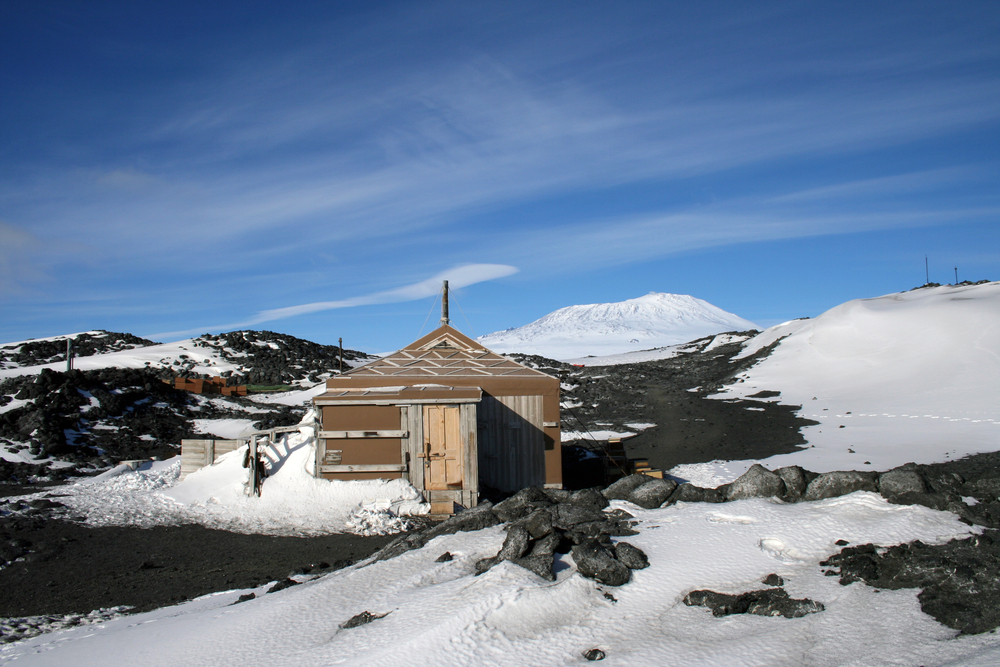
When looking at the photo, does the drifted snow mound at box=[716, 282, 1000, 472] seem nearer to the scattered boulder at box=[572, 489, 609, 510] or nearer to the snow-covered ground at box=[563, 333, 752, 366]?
the scattered boulder at box=[572, 489, 609, 510]

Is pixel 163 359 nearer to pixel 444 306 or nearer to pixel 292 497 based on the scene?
pixel 444 306

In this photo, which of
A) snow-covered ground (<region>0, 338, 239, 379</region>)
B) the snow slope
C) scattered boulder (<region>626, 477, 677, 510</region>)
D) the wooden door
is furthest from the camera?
snow-covered ground (<region>0, 338, 239, 379</region>)

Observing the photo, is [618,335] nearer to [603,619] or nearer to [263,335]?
[263,335]

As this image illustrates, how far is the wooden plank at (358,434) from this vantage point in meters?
14.1

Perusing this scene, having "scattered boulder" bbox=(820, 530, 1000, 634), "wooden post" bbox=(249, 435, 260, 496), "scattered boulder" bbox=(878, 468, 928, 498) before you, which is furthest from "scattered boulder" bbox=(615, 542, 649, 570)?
"wooden post" bbox=(249, 435, 260, 496)

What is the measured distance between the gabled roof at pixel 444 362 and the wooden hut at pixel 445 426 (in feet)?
0.10

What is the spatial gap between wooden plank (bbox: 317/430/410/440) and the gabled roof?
2.45 metres

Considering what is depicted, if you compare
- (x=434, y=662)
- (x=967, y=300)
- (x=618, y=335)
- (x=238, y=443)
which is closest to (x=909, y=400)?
(x=967, y=300)

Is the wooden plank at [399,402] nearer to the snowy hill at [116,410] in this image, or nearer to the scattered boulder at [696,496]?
the scattered boulder at [696,496]

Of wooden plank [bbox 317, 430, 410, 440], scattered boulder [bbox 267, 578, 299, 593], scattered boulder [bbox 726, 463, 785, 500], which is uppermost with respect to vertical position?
wooden plank [bbox 317, 430, 410, 440]

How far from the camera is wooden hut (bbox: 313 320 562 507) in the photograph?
1405 cm

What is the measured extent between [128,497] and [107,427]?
31.9 ft

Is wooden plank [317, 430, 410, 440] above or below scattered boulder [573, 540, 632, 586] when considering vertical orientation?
above

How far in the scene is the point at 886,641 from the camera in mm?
5152
